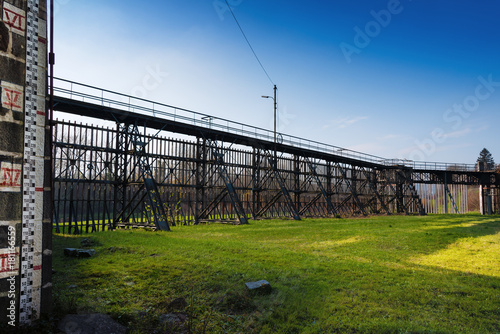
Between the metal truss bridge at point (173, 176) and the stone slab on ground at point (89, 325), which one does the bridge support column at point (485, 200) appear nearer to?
the metal truss bridge at point (173, 176)

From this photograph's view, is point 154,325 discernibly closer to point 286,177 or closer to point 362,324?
point 362,324

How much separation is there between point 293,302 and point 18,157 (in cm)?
495

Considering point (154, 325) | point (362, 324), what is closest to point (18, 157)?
point (154, 325)

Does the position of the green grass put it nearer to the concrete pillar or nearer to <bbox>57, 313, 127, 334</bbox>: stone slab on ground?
<bbox>57, 313, 127, 334</bbox>: stone slab on ground

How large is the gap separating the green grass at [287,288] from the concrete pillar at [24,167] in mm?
877

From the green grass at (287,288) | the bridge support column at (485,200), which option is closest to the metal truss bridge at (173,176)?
the green grass at (287,288)

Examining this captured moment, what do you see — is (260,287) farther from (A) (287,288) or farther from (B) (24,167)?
(B) (24,167)

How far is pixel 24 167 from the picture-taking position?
4090mm

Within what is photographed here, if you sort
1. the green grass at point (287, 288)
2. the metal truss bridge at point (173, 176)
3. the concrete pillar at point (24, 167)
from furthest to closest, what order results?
the metal truss bridge at point (173, 176), the green grass at point (287, 288), the concrete pillar at point (24, 167)

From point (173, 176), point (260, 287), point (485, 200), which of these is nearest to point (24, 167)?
point (260, 287)

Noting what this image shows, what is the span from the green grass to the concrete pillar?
877mm

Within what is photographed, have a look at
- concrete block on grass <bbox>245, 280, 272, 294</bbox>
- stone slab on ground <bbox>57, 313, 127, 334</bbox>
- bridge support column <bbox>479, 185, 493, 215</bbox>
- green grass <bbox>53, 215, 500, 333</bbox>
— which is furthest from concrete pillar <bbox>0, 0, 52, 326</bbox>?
bridge support column <bbox>479, 185, 493, 215</bbox>

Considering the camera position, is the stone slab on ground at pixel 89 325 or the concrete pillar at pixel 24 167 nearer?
the concrete pillar at pixel 24 167

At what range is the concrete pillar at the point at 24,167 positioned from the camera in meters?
3.89
